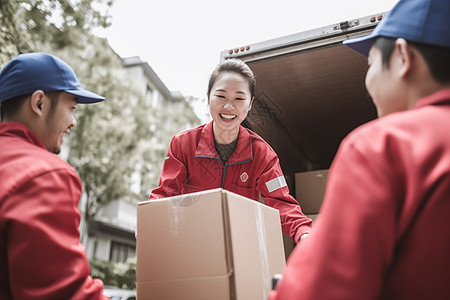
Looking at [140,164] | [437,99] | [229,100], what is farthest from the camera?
[140,164]

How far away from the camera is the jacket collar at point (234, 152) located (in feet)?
8.46

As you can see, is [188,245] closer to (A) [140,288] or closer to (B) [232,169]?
(A) [140,288]

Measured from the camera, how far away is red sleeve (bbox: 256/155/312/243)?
2189mm

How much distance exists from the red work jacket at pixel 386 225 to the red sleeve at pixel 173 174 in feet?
5.22

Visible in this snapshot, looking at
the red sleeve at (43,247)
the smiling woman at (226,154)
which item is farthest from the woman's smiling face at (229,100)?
the red sleeve at (43,247)

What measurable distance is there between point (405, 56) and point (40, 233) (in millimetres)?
1035

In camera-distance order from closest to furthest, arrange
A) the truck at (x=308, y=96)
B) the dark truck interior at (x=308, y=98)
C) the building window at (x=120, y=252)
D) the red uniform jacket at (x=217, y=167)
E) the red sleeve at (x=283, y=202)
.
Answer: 1. the red sleeve at (x=283, y=202)
2. the red uniform jacket at (x=217, y=167)
3. the truck at (x=308, y=96)
4. the dark truck interior at (x=308, y=98)
5. the building window at (x=120, y=252)

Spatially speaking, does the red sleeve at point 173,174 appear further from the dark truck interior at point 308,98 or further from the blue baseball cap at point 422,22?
the blue baseball cap at point 422,22

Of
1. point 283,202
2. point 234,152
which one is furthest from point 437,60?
point 234,152

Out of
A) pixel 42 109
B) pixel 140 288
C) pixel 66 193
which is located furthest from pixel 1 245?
pixel 140 288

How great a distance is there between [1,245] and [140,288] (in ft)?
2.13

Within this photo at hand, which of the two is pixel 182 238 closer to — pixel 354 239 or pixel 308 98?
pixel 354 239

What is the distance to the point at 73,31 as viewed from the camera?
741cm

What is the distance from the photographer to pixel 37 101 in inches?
59.2
